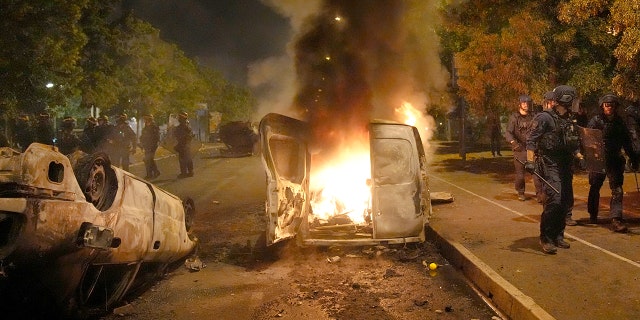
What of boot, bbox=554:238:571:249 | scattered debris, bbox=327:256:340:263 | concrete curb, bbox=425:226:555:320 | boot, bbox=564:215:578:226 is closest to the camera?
concrete curb, bbox=425:226:555:320

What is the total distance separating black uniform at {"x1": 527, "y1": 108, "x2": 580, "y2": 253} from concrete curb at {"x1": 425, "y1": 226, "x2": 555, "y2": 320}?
1.00 metres

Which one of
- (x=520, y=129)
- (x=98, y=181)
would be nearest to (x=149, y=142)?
(x=520, y=129)

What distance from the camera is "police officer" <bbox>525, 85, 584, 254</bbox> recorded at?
5828mm

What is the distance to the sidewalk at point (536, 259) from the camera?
427 cm

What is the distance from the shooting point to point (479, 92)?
1591 cm

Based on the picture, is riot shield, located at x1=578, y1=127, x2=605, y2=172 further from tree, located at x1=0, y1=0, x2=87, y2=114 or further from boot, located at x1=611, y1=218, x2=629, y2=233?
tree, located at x1=0, y1=0, x2=87, y2=114

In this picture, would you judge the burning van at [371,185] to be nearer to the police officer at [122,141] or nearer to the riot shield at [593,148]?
the riot shield at [593,148]

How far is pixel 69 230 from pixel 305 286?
→ 2578 mm

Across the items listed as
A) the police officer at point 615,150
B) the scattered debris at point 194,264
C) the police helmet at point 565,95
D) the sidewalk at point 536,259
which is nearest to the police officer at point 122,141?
the scattered debris at point 194,264

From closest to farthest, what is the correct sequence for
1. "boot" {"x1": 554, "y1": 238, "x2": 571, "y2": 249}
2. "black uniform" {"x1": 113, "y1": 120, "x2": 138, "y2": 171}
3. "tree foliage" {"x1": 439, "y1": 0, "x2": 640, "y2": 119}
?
"boot" {"x1": 554, "y1": 238, "x2": 571, "y2": 249}, "tree foliage" {"x1": 439, "y1": 0, "x2": 640, "y2": 119}, "black uniform" {"x1": 113, "y1": 120, "x2": 138, "y2": 171}

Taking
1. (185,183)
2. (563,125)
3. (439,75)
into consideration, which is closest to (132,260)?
(563,125)

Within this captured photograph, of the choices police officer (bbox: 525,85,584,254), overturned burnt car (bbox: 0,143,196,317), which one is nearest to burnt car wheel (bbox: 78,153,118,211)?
overturned burnt car (bbox: 0,143,196,317)

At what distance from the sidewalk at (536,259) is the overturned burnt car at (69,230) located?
340cm

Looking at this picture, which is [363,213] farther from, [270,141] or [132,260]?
[132,260]
